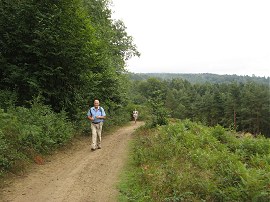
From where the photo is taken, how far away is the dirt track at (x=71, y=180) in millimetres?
6574

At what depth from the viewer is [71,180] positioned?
25.7 feet

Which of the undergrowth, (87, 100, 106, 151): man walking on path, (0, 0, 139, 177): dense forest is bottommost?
the undergrowth

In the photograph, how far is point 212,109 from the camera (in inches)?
3022

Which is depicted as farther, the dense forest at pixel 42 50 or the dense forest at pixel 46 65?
the dense forest at pixel 42 50

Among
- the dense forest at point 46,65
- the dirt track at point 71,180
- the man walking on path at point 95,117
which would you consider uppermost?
the dense forest at point 46,65

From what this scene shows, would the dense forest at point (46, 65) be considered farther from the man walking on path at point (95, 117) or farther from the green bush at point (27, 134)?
the man walking on path at point (95, 117)

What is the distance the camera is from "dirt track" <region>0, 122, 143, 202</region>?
657cm

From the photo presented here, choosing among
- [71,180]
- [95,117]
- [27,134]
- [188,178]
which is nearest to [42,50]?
[95,117]

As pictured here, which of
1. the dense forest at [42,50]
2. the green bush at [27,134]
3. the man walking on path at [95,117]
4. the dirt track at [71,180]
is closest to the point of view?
the dirt track at [71,180]

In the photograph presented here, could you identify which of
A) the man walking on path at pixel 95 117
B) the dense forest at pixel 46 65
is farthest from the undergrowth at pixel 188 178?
the dense forest at pixel 46 65

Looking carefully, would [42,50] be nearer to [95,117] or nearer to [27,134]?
[95,117]

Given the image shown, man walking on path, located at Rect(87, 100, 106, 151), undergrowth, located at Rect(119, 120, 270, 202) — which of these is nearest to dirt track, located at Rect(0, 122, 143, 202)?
undergrowth, located at Rect(119, 120, 270, 202)

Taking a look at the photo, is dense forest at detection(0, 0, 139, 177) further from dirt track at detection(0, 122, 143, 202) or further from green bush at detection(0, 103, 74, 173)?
dirt track at detection(0, 122, 143, 202)

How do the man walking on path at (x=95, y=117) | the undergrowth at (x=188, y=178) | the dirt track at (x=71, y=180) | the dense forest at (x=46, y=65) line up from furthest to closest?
the man walking on path at (x=95, y=117) < the dense forest at (x=46, y=65) < the dirt track at (x=71, y=180) < the undergrowth at (x=188, y=178)
